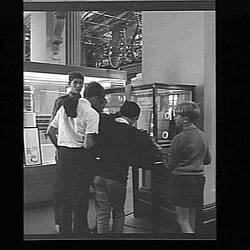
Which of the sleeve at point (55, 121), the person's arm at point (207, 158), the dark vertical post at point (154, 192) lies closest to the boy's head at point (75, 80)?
the sleeve at point (55, 121)

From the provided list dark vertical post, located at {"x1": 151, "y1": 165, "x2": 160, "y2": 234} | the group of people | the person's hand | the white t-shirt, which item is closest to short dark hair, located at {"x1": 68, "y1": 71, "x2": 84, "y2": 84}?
the group of people

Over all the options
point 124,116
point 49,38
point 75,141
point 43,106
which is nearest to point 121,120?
point 124,116

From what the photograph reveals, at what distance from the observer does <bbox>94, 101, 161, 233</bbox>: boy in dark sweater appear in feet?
8.06

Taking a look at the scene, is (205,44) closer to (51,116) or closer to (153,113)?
(153,113)

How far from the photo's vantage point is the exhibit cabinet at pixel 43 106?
2.25 meters

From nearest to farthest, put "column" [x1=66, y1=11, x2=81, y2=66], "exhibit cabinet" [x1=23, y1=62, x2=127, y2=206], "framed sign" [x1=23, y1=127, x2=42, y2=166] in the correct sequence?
"framed sign" [x1=23, y1=127, x2=42, y2=166] → "exhibit cabinet" [x1=23, y1=62, x2=127, y2=206] → "column" [x1=66, y1=11, x2=81, y2=66]

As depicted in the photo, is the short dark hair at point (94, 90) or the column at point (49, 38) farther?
the short dark hair at point (94, 90)

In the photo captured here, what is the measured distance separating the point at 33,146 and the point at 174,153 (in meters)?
0.80

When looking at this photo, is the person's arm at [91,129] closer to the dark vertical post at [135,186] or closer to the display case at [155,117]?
the display case at [155,117]

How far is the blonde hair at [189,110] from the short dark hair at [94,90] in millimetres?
448

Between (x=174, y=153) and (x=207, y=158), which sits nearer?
(x=207, y=158)

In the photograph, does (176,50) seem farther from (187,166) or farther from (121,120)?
(187,166)

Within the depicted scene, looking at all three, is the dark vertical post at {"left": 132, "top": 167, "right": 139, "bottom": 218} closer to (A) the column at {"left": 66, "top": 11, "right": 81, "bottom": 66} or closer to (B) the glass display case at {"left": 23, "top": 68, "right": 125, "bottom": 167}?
(B) the glass display case at {"left": 23, "top": 68, "right": 125, "bottom": 167}

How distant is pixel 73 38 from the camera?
2400 mm
